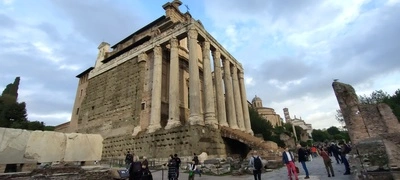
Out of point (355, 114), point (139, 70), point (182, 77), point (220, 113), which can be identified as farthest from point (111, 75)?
point (355, 114)

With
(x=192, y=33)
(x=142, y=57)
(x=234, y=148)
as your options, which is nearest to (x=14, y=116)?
(x=142, y=57)

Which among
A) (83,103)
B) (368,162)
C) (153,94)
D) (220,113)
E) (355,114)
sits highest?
(83,103)

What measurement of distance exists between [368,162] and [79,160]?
51.7 ft

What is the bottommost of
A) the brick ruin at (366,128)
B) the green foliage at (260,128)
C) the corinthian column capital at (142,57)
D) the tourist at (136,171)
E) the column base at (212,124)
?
the tourist at (136,171)

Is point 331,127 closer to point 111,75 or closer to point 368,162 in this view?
point 111,75

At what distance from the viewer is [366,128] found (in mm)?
8477

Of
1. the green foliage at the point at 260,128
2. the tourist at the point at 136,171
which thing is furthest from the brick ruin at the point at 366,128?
the green foliage at the point at 260,128

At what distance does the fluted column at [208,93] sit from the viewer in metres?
17.2

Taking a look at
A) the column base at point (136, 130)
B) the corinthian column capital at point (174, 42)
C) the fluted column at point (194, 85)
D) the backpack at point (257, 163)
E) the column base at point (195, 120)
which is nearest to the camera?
the backpack at point (257, 163)

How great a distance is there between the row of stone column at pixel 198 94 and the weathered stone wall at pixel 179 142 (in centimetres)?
61

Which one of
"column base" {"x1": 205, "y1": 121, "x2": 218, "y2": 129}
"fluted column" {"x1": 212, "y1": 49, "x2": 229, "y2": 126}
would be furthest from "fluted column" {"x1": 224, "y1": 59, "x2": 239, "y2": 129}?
"column base" {"x1": 205, "y1": 121, "x2": 218, "y2": 129}

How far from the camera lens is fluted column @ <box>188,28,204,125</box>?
53.8ft

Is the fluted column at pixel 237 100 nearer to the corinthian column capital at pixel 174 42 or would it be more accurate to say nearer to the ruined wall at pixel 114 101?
the corinthian column capital at pixel 174 42

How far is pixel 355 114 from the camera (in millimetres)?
8641
